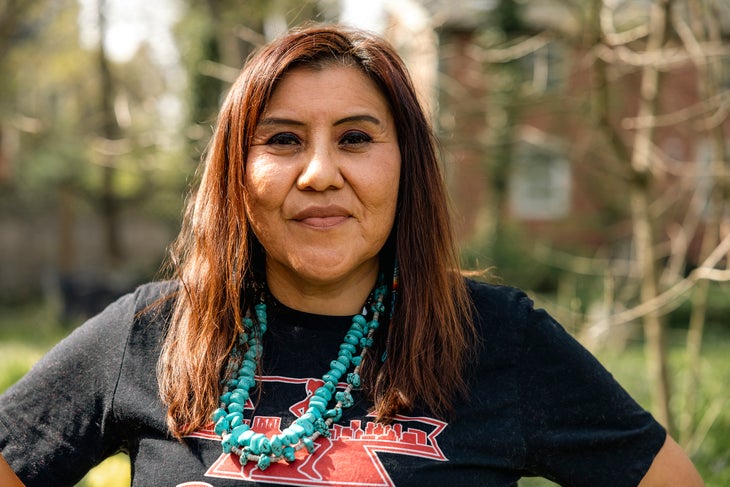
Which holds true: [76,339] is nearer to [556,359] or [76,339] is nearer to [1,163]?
[556,359]

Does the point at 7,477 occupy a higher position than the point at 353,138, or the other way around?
the point at 353,138

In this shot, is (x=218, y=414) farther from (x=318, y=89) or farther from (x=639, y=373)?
(x=639, y=373)

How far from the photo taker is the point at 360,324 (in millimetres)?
1939

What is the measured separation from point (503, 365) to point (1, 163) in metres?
17.3

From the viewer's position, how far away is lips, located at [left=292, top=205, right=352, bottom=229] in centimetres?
183

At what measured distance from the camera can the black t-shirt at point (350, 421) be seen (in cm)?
175

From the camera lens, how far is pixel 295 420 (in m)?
1.78

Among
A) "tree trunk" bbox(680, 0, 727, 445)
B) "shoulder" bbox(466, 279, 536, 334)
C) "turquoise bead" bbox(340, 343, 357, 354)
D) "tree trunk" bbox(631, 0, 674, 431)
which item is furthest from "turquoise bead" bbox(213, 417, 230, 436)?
"tree trunk" bbox(680, 0, 727, 445)

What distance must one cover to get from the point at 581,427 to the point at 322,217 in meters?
0.79

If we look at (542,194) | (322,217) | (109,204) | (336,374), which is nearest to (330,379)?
(336,374)

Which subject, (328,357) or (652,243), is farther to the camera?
(652,243)

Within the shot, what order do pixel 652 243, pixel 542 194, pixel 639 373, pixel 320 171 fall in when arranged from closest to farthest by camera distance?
1. pixel 320 171
2. pixel 652 243
3. pixel 639 373
4. pixel 542 194

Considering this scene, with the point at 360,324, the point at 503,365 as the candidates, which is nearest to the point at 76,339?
the point at 360,324

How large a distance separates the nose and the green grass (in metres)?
1.85
